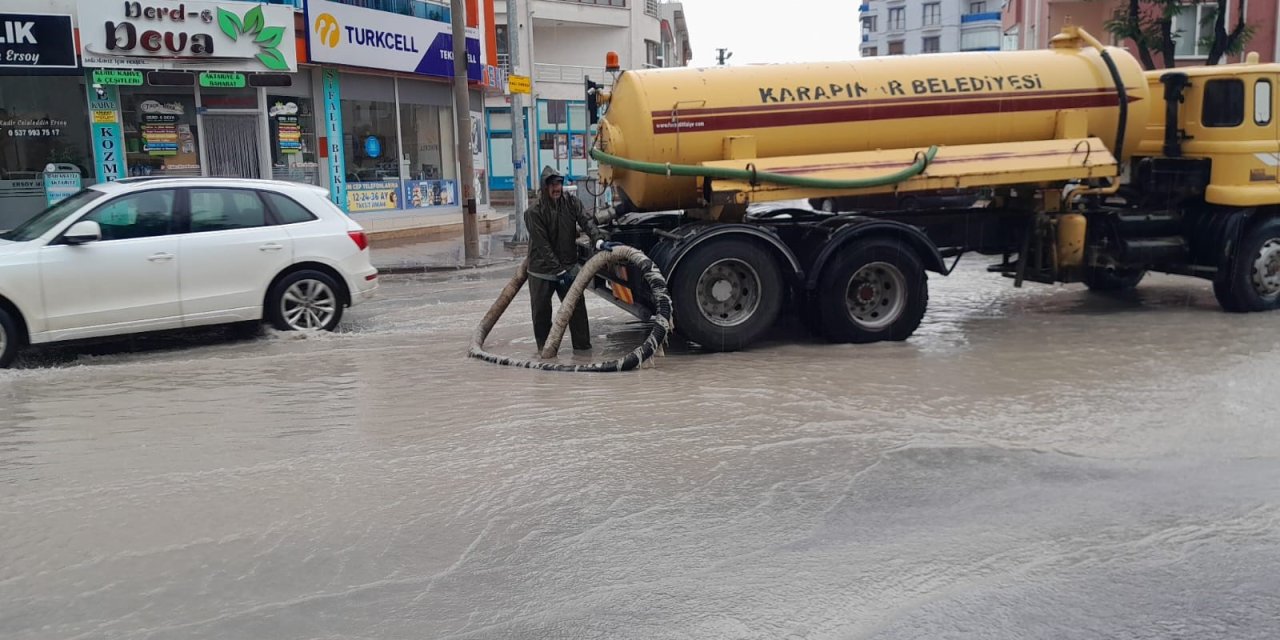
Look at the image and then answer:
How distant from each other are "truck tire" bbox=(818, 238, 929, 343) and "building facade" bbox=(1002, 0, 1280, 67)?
1758 cm

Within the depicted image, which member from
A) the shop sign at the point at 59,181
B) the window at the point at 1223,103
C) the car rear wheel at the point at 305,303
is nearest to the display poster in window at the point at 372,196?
the shop sign at the point at 59,181

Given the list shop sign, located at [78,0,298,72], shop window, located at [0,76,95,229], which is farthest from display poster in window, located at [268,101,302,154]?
shop window, located at [0,76,95,229]

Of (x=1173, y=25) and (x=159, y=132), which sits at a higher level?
(x=1173, y=25)

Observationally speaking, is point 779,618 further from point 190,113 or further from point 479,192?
point 479,192

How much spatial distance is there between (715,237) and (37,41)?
13.5m

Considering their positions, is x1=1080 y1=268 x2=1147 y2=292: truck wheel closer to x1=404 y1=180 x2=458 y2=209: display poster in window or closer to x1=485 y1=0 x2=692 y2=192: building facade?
x1=404 y1=180 x2=458 y2=209: display poster in window

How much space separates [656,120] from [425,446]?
390 centimetres

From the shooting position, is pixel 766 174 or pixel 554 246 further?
pixel 554 246

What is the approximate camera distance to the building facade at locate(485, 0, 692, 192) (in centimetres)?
4197

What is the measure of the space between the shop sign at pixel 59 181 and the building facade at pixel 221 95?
0.08ft

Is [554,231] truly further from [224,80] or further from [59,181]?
[59,181]

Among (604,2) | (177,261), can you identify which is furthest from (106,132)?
(604,2)

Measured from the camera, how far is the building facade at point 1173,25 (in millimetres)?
28522

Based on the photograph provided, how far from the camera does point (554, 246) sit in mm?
9195
